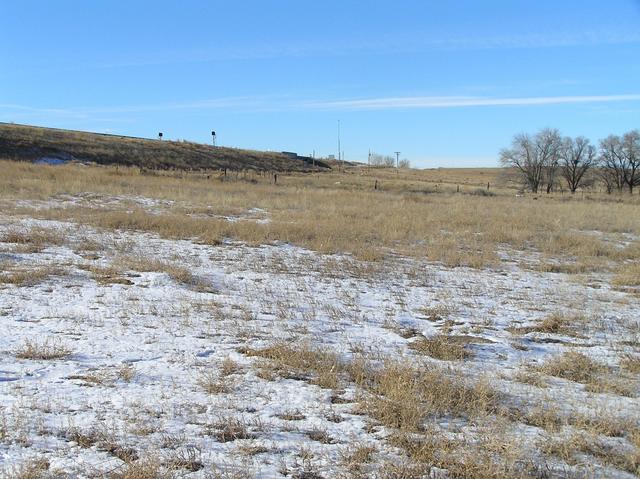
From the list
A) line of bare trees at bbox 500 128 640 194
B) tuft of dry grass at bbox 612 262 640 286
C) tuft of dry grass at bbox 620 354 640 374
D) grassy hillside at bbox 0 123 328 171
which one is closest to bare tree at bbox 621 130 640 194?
line of bare trees at bbox 500 128 640 194

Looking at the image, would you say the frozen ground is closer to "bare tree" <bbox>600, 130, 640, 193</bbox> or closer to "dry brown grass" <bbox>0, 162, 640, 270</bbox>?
"dry brown grass" <bbox>0, 162, 640, 270</bbox>

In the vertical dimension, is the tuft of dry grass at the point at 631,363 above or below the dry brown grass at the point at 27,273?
below

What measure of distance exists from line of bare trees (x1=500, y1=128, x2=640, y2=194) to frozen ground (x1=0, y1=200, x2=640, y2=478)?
239ft

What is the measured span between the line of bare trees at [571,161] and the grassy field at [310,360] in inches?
2763

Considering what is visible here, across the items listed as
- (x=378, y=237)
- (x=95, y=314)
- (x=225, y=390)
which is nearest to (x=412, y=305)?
(x=225, y=390)

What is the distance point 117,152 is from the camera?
5169 cm

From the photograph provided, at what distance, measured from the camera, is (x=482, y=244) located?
45.8 ft

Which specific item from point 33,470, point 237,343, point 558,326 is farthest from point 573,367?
point 33,470

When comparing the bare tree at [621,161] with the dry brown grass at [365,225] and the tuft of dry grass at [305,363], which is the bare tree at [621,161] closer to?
the dry brown grass at [365,225]

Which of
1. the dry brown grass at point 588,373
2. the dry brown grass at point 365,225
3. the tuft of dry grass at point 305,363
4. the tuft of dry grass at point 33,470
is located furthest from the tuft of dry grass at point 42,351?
the dry brown grass at point 365,225

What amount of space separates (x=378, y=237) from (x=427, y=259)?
296cm

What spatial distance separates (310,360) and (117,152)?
51.7m

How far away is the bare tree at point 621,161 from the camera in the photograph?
2977 inches

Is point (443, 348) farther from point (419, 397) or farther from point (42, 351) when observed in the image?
point (42, 351)
